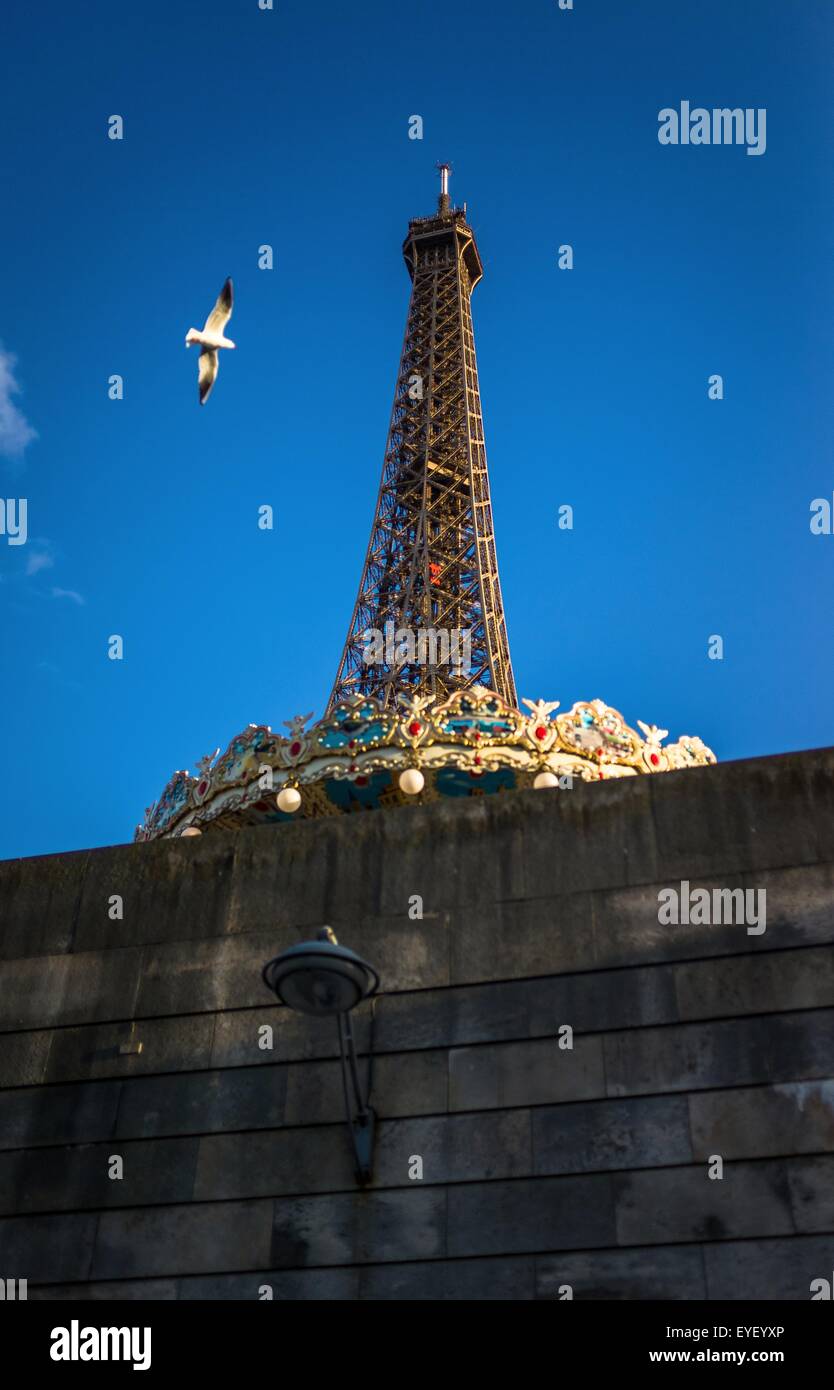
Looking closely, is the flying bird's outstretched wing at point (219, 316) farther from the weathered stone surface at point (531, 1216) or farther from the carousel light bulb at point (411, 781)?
the weathered stone surface at point (531, 1216)

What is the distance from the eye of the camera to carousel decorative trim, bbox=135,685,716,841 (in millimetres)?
25812

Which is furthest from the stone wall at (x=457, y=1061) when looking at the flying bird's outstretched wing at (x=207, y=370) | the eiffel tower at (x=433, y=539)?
the eiffel tower at (x=433, y=539)

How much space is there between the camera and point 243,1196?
39.8 feet

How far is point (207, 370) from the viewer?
23.3 m

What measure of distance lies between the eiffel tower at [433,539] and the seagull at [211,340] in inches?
824

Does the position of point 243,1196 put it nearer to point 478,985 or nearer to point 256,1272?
point 256,1272

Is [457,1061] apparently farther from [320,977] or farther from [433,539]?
[433,539]

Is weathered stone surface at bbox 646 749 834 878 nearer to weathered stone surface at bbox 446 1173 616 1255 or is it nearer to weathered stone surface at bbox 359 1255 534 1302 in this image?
weathered stone surface at bbox 446 1173 616 1255

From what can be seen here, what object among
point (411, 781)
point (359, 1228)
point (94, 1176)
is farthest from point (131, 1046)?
point (411, 781)

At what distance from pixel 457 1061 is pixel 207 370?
47.5 feet

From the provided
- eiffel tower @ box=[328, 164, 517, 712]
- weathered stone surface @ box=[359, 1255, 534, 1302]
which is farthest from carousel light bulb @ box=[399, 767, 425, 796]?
eiffel tower @ box=[328, 164, 517, 712]
